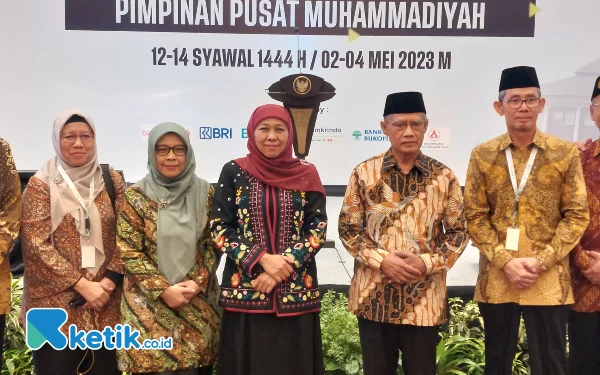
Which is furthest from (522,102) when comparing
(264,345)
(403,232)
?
(264,345)

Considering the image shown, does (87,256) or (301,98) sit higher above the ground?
(301,98)

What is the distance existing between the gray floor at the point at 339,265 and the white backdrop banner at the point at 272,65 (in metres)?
0.44

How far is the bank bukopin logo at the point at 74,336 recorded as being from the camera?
6.40 feet

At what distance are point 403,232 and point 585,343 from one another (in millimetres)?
1038

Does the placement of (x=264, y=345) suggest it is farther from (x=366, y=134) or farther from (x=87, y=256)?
(x=366, y=134)

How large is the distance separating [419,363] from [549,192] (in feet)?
2.88

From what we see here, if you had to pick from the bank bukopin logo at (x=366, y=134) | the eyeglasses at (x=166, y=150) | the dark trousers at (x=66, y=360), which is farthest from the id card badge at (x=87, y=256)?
the bank bukopin logo at (x=366, y=134)

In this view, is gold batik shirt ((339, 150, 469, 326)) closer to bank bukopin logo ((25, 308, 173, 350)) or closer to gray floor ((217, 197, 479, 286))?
bank bukopin logo ((25, 308, 173, 350))

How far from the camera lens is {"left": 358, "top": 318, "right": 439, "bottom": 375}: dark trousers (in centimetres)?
207

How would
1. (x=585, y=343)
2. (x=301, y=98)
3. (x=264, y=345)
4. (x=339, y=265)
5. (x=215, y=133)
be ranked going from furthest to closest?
(x=215, y=133), (x=339, y=265), (x=301, y=98), (x=585, y=343), (x=264, y=345)

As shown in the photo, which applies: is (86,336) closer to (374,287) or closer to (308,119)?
(374,287)

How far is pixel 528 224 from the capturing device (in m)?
2.09

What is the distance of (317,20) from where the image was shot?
4.05 metres

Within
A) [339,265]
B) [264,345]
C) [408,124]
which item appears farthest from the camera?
[339,265]
